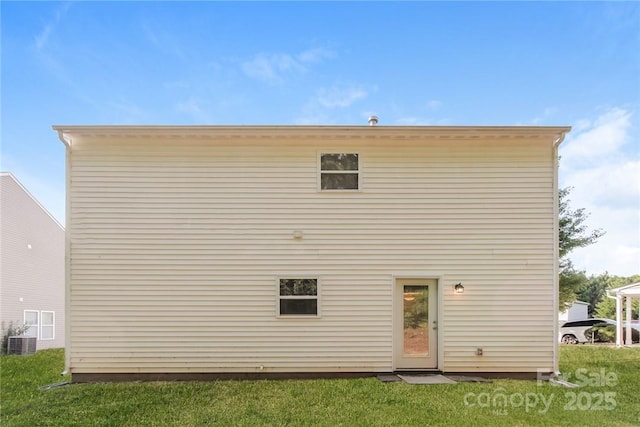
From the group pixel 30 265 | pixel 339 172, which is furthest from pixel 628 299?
pixel 30 265

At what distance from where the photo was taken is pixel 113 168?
6965 millimetres

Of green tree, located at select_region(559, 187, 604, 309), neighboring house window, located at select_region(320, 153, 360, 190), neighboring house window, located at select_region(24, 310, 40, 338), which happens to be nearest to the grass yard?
neighboring house window, located at select_region(320, 153, 360, 190)

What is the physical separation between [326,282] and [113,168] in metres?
4.67

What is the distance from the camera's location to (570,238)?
1335cm

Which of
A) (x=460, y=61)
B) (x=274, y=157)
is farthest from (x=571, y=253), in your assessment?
(x=274, y=157)

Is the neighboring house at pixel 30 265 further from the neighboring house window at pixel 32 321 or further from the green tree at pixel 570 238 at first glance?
the green tree at pixel 570 238

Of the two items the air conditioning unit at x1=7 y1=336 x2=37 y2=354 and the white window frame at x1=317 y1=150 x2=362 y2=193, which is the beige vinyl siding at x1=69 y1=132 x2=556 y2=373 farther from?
the air conditioning unit at x1=7 y1=336 x2=37 y2=354

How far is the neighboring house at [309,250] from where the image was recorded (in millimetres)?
6770

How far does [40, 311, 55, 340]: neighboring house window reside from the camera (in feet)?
48.4

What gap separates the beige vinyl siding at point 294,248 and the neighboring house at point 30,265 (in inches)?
361

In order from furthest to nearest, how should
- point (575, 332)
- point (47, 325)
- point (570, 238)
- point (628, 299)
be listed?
1. point (575, 332)
2. point (47, 325)
3. point (628, 299)
4. point (570, 238)

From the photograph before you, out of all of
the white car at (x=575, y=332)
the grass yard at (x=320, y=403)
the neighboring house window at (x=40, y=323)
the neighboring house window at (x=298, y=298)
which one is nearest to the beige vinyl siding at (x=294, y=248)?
the neighboring house window at (x=298, y=298)

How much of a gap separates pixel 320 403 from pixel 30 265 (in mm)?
14558

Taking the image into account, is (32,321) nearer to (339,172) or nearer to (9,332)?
(9,332)
